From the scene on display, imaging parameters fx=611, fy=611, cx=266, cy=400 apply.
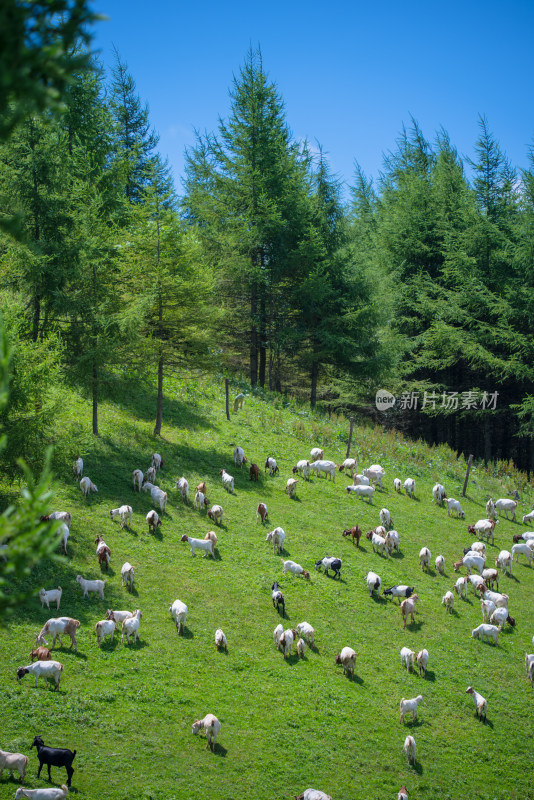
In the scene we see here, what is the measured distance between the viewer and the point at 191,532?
18.4m

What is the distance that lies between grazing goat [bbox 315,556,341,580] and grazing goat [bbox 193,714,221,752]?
751 cm

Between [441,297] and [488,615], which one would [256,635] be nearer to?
[488,615]

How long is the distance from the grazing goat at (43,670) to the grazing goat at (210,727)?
2.62 meters

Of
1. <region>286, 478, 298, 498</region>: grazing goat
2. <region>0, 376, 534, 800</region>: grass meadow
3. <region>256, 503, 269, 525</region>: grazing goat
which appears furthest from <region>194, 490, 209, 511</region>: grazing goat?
<region>286, 478, 298, 498</region>: grazing goat

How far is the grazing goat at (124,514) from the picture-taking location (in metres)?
17.5

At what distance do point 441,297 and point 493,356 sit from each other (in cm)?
626

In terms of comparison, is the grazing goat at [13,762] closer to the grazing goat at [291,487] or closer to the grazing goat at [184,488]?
the grazing goat at [184,488]

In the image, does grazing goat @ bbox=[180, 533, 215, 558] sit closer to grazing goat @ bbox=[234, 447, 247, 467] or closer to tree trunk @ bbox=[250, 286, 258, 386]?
grazing goat @ bbox=[234, 447, 247, 467]

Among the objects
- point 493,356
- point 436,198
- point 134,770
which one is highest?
point 436,198

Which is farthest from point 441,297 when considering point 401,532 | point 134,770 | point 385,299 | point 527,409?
point 134,770

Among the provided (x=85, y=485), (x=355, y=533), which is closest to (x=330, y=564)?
(x=355, y=533)

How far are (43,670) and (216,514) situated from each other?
8.75m

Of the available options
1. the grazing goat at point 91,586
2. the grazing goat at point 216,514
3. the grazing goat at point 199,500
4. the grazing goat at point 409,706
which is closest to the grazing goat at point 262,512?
the grazing goat at point 216,514

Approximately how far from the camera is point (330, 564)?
17797 millimetres
